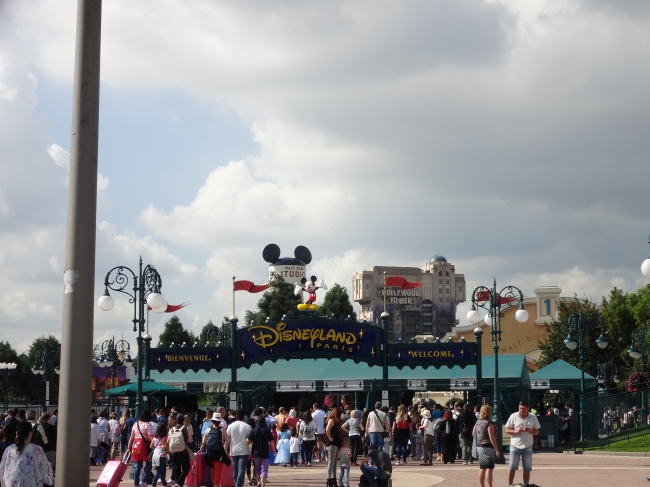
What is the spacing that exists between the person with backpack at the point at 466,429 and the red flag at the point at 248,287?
4873 cm

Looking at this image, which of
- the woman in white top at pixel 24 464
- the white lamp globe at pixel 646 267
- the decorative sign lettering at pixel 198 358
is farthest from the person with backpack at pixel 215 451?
the decorative sign lettering at pixel 198 358

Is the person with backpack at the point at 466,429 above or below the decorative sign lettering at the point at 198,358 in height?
below

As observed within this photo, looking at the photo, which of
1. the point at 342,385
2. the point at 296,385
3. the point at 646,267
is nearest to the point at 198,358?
the point at 296,385

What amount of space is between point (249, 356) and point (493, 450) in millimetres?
18018

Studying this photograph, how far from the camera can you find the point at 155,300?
2331 centimetres

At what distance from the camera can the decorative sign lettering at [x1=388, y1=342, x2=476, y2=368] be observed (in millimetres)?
32031

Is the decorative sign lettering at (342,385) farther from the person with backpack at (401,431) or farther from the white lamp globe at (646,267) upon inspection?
the white lamp globe at (646,267)

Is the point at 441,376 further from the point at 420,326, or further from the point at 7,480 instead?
the point at 420,326

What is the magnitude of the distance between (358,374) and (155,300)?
14.7m

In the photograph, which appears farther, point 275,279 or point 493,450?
point 275,279

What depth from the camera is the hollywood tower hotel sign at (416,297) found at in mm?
173875

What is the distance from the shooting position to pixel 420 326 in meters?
176

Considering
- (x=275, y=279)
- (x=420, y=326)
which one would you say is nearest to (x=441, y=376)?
(x=275, y=279)

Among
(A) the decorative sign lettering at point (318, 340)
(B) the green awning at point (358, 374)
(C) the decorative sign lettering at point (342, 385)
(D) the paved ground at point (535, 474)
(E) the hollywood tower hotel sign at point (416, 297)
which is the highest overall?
(E) the hollywood tower hotel sign at point (416, 297)
